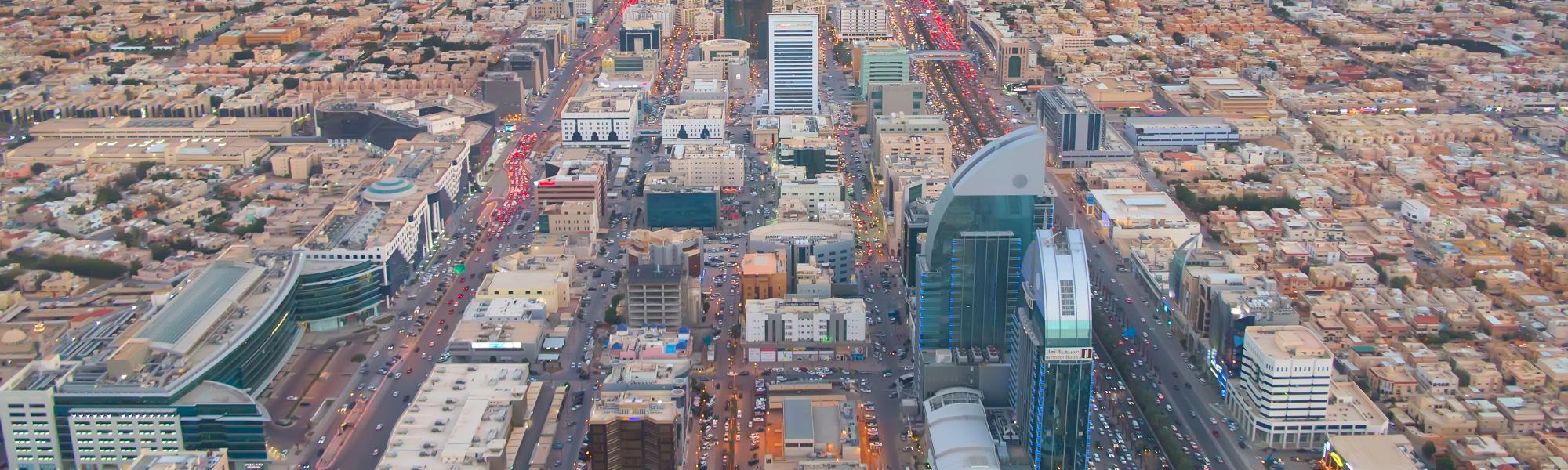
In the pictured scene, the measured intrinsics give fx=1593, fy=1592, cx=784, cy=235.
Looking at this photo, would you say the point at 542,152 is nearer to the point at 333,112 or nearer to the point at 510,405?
the point at 333,112

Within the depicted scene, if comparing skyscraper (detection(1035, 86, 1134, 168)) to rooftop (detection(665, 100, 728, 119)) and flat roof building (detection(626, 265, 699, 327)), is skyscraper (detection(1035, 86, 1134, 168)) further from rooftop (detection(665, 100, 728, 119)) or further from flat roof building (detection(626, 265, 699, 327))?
flat roof building (detection(626, 265, 699, 327))

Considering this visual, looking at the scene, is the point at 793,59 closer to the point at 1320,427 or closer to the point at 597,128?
the point at 597,128

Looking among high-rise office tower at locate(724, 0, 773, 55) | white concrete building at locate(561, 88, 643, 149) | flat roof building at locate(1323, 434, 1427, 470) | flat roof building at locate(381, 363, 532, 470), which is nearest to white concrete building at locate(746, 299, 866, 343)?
flat roof building at locate(381, 363, 532, 470)

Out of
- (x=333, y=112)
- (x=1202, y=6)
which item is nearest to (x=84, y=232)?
(x=333, y=112)

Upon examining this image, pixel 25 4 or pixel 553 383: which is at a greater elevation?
pixel 25 4

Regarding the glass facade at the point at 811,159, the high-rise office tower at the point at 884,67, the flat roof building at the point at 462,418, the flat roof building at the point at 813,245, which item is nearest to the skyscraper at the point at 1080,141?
the glass facade at the point at 811,159

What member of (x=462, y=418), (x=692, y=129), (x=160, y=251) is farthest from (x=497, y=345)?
(x=692, y=129)

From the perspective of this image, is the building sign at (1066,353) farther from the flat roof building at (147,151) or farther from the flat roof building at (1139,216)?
the flat roof building at (147,151)
